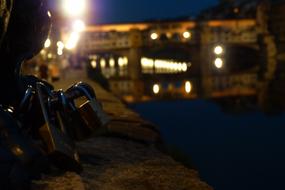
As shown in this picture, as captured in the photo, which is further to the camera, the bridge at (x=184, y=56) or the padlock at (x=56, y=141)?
the bridge at (x=184, y=56)

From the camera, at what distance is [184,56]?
68812 mm

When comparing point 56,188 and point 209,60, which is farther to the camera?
point 209,60

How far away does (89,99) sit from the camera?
200 inches

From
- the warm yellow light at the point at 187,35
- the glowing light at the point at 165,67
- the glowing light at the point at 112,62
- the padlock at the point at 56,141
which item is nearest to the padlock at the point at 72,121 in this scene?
the padlock at the point at 56,141

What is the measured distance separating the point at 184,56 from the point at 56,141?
64764 millimetres

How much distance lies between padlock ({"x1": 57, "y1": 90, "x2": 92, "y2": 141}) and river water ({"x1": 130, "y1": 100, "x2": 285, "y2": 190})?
17.1 ft

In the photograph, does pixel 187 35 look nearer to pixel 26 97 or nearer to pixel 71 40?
pixel 71 40

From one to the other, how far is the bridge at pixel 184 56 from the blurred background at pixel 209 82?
98 millimetres

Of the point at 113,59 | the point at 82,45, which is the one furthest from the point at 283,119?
the point at 113,59

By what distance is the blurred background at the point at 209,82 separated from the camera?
13.5 m

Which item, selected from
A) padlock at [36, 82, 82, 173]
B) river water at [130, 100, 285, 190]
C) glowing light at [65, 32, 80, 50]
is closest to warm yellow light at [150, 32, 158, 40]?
glowing light at [65, 32, 80, 50]

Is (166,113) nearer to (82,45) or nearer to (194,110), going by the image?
(194,110)

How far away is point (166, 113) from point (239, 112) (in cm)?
318

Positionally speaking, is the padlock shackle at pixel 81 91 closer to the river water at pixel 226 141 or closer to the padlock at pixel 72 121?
the padlock at pixel 72 121
